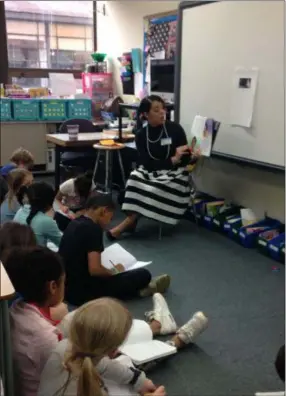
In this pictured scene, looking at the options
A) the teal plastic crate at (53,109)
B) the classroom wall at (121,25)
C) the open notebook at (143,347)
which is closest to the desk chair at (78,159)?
the teal plastic crate at (53,109)

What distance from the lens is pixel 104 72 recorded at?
5875 millimetres

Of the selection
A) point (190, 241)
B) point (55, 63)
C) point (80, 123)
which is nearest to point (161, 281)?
point (190, 241)

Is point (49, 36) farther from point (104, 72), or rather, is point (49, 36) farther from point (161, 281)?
point (161, 281)

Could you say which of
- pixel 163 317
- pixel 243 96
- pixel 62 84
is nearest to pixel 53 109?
pixel 62 84

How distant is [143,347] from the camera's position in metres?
1.96

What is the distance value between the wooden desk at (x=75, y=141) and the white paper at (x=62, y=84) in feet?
3.83

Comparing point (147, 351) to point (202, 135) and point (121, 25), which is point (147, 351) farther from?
point (121, 25)

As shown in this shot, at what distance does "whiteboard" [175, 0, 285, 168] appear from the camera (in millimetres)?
3053

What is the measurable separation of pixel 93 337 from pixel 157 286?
145 centimetres

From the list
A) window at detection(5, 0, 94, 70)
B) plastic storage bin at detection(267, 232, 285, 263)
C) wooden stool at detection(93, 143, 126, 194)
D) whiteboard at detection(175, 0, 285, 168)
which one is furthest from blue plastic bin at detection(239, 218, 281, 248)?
window at detection(5, 0, 94, 70)

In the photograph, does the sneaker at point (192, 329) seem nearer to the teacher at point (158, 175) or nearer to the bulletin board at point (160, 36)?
the teacher at point (158, 175)

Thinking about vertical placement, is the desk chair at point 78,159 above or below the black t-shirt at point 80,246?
above

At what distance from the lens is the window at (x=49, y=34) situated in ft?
19.0

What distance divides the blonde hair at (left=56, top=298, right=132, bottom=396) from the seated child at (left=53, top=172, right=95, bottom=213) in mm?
1860
